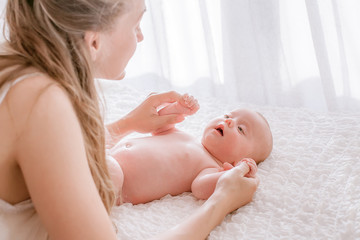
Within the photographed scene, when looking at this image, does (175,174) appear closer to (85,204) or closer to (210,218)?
(210,218)

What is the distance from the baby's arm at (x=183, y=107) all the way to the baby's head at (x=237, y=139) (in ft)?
0.29

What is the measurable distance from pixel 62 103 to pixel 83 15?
0.66 ft

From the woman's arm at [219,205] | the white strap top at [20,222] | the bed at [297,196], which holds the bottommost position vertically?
the bed at [297,196]


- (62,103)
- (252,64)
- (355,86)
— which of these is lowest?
(355,86)

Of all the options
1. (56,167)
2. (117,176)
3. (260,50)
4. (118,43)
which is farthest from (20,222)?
(260,50)

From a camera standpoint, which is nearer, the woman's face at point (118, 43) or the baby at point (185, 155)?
the woman's face at point (118, 43)

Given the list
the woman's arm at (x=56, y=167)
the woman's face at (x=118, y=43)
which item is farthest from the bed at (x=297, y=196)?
the woman's face at (x=118, y=43)

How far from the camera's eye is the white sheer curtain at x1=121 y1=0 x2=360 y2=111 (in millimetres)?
2111

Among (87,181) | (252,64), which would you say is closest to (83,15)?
(87,181)

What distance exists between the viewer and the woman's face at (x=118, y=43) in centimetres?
111

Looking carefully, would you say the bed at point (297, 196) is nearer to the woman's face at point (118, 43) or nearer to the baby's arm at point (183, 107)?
the baby's arm at point (183, 107)

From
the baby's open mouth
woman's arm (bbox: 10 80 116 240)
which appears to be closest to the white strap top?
woman's arm (bbox: 10 80 116 240)

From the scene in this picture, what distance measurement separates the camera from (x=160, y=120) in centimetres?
160

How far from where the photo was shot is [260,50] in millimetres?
2285
